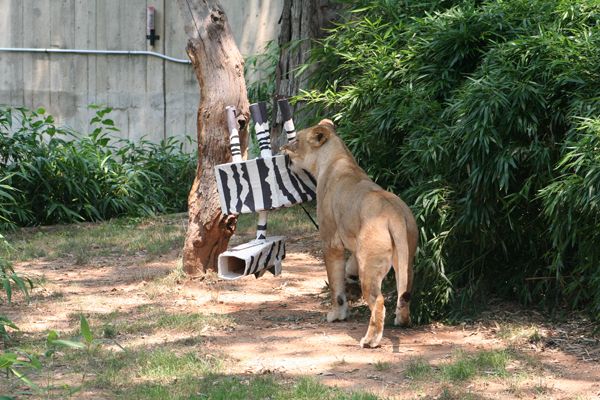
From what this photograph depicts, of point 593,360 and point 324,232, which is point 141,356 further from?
point 593,360

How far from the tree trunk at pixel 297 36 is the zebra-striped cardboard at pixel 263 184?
254 centimetres

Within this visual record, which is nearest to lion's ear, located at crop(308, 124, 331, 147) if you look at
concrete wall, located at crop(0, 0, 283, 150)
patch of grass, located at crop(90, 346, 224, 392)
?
patch of grass, located at crop(90, 346, 224, 392)

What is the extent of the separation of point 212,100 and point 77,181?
4092 mm

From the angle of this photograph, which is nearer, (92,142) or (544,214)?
(544,214)

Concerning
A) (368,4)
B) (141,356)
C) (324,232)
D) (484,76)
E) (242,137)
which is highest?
(368,4)

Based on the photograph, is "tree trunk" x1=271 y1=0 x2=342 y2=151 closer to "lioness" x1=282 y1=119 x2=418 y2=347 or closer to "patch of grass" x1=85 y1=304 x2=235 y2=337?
"lioness" x1=282 y1=119 x2=418 y2=347

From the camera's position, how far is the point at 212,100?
750 cm

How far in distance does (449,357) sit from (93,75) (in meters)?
9.23

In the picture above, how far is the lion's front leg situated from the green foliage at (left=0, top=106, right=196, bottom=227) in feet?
15.6

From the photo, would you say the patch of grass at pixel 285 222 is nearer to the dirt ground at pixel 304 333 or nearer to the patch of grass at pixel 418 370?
the dirt ground at pixel 304 333

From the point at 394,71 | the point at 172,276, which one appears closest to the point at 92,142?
the point at 172,276

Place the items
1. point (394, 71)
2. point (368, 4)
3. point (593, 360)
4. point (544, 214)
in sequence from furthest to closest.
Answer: point (368, 4) < point (394, 71) < point (544, 214) < point (593, 360)

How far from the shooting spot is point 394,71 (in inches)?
291

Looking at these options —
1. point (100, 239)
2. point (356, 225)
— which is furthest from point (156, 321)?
point (100, 239)
